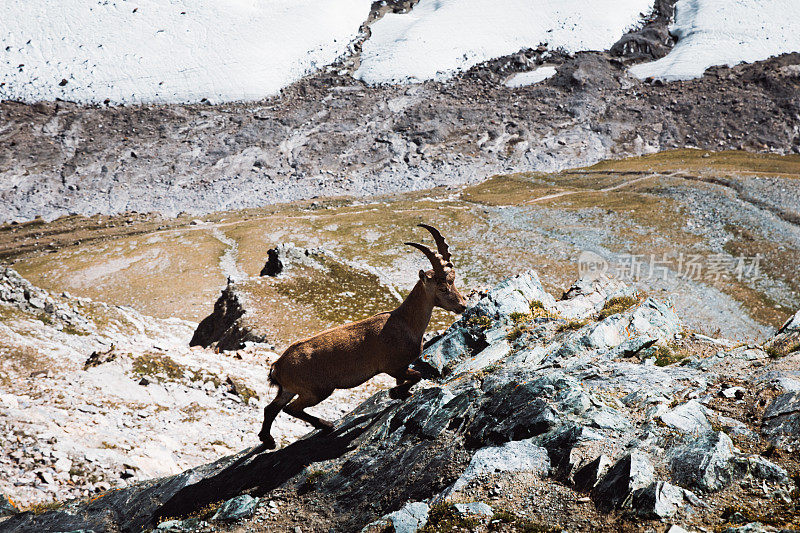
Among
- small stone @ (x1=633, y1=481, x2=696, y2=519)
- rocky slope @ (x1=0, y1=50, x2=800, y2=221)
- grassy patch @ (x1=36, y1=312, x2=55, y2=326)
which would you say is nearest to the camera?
small stone @ (x1=633, y1=481, x2=696, y2=519)

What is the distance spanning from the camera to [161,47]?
172 m

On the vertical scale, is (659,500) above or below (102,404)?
above

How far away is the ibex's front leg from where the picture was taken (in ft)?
48.1

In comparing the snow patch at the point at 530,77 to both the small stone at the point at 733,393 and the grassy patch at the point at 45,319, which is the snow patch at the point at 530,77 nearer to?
the grassy patch at the point at 45,319

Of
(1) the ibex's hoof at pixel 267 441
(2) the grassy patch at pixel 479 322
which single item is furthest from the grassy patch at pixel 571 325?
(1) the ibex's hoof at pixel 267 441

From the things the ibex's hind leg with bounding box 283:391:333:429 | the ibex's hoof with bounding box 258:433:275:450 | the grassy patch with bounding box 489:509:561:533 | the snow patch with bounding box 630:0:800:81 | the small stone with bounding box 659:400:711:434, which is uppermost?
the snow patch with bounding box 630:0:800:81

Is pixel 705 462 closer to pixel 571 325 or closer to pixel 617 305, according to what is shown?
pixel 571 325

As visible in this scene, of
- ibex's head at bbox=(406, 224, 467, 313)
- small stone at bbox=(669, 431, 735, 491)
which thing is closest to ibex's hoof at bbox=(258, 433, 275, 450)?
ibex's head at bbox=(406, 224, 467, 313)

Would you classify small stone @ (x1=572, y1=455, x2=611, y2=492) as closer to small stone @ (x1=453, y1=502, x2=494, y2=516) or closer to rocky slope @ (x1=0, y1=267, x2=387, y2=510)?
small stone @ (x1=453, y1=502, x2=494, y2=516)

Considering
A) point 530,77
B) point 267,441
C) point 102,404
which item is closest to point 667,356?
point 267,441

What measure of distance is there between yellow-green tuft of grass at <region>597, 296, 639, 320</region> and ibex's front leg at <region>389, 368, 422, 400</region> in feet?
22.4

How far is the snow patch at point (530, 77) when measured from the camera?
572ft
